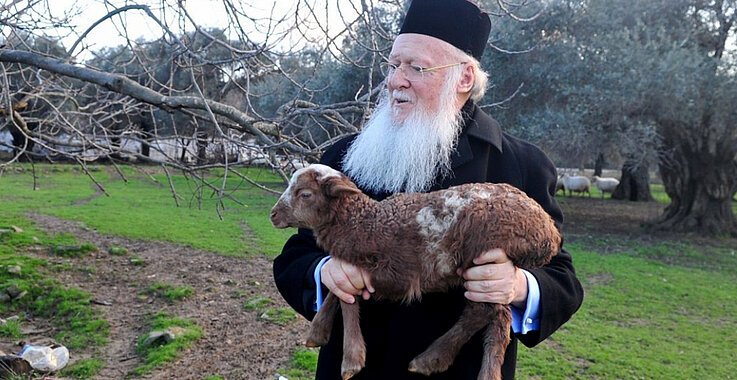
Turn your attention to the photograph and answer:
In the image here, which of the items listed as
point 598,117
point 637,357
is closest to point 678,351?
point 637,357

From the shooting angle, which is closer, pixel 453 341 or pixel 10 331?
pixel 453 341

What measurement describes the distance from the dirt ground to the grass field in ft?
1.77

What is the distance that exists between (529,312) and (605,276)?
10.6 metres

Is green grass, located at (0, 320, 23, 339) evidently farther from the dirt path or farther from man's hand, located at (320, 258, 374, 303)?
man's hand, located at (320, 258, 374, 303)

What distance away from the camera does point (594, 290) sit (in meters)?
10.8

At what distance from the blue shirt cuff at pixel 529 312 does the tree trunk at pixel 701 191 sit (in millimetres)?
16386

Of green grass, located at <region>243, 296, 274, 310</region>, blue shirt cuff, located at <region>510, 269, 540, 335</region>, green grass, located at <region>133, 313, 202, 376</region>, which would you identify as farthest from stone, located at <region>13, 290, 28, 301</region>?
blue shirt cuff, located at <region>510, 269, 540, 335</region>

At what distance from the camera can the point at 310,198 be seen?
2.38 m

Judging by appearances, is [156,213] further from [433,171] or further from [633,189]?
[633,189]

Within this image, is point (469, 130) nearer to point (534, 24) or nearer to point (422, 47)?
point (422, 47)

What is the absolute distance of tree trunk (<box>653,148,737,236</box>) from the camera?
55.1 ft

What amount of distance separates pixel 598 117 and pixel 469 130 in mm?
13517

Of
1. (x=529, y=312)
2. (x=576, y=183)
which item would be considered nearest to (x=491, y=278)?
(x=529, y=312)

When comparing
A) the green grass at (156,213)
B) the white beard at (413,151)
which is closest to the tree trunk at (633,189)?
the green grass at (156,213)
